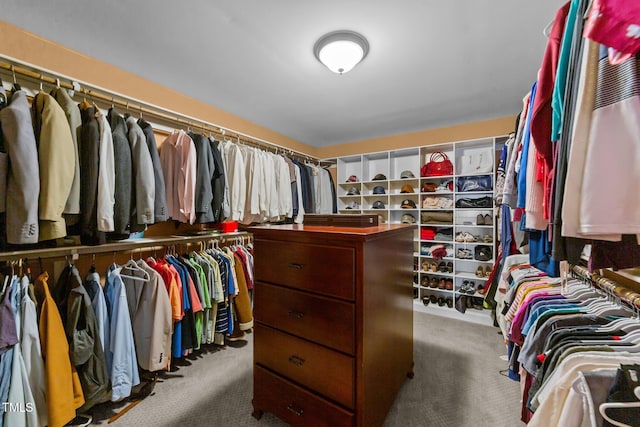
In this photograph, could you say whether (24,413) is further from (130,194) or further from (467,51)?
(467,51)

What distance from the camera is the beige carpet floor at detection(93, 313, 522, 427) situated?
143 cm

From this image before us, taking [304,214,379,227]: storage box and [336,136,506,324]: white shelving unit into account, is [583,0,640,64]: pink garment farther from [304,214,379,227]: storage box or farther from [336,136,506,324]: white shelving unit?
[336,136,506,324]: white shelving unit

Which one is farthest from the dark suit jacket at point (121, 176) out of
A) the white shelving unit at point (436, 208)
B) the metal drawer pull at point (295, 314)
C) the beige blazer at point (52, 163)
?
the white shelving unit at point (436, 208)

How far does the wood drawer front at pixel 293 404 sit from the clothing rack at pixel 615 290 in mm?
1192

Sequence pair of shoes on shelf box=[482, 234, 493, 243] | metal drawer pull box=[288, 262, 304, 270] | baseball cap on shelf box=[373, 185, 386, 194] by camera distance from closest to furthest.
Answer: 1. metal drawer pull box=[288, 262, 304, 270]
2. pair of shoes on shelf box=[482, 234, 493, 243]
3. baseball cap on shelf box=[373, 185, 386, 194]

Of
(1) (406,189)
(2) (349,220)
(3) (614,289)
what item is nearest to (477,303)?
(1) (406,189)

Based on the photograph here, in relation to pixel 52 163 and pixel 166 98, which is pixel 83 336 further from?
pixel 166 98

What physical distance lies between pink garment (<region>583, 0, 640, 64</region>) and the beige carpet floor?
1780 mm

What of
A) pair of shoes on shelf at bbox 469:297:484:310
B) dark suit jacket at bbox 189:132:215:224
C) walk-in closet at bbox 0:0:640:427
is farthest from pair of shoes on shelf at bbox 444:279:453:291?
dark suit jacket at bbox 189:132:215:224

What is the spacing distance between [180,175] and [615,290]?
2638 millimetres

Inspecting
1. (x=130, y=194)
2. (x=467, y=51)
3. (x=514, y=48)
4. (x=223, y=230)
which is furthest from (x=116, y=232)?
(x=514, y=48)

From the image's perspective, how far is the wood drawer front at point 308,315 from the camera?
3.65 ft

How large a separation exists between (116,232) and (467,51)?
2.79 metres

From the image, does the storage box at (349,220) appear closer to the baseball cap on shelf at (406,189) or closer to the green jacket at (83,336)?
the green jacket at (83,336)
